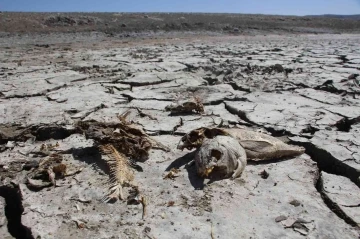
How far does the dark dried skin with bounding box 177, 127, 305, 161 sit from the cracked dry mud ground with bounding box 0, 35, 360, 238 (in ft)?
0.24

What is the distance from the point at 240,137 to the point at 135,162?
0.66 m

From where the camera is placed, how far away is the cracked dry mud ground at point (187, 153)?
158 cm

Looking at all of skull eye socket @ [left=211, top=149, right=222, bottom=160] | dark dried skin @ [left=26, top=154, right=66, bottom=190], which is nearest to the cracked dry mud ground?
dark dried skin @ [left=26, top=154, right=66, bottom=190]

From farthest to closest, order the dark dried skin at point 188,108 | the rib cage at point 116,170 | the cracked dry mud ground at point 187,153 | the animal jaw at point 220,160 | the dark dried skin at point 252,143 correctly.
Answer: the dark dried skin at point 188,108, the dark dried skin at point 252,143, the animal jaw at point 220,160, the rib cage at point 116,170, the cracked dry mud ground at point 187,153

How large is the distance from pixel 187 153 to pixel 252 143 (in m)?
0.41

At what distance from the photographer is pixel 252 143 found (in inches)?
84.8

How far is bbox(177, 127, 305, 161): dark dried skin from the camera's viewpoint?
7.00ft

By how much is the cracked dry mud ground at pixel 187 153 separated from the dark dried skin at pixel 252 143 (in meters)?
0.07

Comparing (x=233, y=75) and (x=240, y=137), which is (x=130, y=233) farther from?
(x=233, y=75)

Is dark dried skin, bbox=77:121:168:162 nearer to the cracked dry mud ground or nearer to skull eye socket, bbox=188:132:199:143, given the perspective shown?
the cracked dry mud ground

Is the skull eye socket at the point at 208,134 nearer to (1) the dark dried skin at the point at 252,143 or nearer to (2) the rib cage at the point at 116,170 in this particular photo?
(1) the dark dried skin at the point at 252,143

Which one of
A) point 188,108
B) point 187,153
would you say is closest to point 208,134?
point 187,153

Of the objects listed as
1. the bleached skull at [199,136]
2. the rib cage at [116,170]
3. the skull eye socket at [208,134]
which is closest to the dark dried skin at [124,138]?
the rib cage at [116,170]

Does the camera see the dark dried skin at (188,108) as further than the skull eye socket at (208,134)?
Yes
